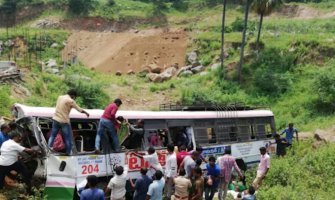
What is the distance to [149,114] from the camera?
12.2m

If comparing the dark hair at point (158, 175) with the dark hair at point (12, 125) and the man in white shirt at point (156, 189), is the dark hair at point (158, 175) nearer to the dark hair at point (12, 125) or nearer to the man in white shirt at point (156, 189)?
the man in white shirt at point (156, 189)

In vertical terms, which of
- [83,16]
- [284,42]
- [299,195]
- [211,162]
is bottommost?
[299,195]

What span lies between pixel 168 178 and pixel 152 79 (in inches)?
981

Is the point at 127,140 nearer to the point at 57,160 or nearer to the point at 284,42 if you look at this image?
the point at 57,160

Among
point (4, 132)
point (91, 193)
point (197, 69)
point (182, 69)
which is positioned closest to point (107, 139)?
point (4, 132)

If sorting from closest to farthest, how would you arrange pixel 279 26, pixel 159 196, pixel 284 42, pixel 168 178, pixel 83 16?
pixel 159 196 → pixel 168 178 → pixel 284 42 → pixel 279 26 → pixel 83 16

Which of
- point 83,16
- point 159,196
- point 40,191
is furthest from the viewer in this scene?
point 83,16

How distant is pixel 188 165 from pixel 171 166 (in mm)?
406

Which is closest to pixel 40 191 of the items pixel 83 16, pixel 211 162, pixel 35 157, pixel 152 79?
pixel 35 157

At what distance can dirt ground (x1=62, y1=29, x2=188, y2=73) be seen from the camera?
1583 inches

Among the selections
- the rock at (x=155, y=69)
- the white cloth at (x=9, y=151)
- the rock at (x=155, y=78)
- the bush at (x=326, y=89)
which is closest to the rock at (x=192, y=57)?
the rock at (x=155, y=69)

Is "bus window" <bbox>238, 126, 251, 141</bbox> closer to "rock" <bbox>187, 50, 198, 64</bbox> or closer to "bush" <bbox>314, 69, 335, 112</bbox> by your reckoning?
"bush" <bbox>314, 69, 335, 112</bbox>

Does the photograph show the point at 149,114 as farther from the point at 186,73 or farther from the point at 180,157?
the point at 186,73

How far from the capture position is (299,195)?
1203cm
